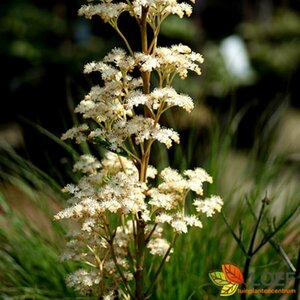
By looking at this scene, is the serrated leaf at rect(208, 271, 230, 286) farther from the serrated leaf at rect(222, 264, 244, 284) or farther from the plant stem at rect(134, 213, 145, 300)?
the plant stem at rect(134, 213, 145, 300)

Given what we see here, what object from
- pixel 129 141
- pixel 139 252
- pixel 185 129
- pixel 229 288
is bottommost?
pixel 229 288

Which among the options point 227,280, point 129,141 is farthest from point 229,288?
point 129,141

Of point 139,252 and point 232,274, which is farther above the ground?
point 139,252

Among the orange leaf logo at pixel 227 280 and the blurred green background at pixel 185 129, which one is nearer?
the orange leaf logo at pixel 227 280

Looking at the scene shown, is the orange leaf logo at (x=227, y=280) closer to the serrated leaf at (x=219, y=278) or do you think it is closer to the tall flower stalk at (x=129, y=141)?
the serrated leaf at (x=219, y=278)

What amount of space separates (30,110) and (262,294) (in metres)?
5.26

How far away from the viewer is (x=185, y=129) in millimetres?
6352

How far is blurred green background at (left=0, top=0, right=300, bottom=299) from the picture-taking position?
2295mm

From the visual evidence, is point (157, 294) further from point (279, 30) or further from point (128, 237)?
point (279, 30)

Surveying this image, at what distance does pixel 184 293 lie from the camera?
207 cm

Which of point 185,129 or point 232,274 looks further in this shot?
point 185,129

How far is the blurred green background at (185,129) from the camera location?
2295 millimetres

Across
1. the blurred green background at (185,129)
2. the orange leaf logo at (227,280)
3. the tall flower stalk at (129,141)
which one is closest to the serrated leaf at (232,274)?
the orange leaf logo at (227,280)

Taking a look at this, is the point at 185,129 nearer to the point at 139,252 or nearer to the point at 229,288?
the point at 229,288
